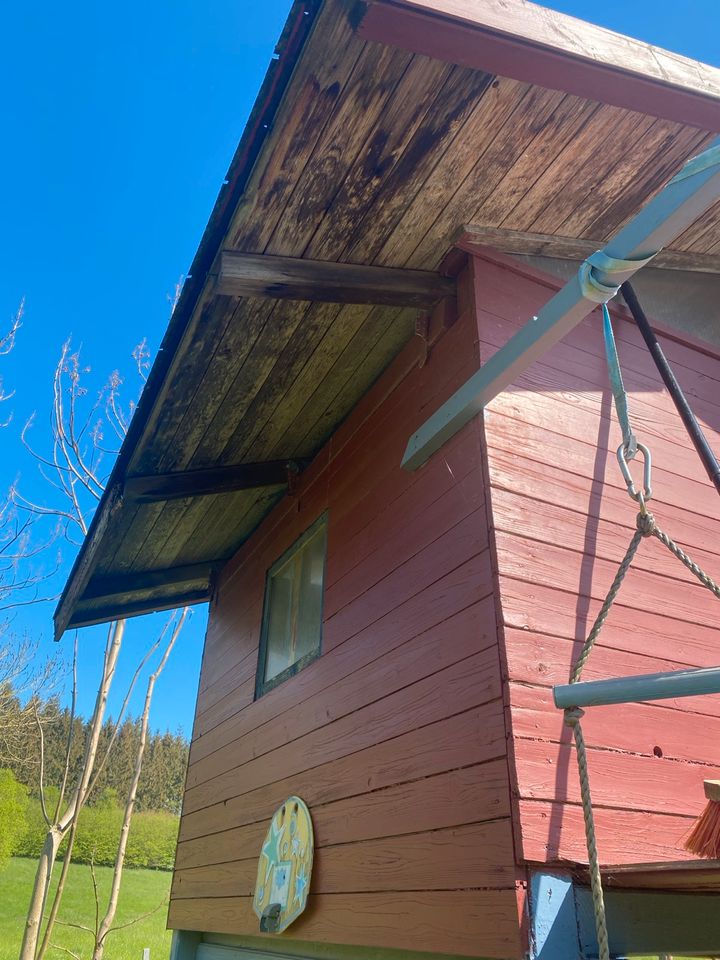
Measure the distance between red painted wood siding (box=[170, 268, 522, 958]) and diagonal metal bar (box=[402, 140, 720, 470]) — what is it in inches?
6.9

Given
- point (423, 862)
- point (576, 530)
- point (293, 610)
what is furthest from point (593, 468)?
point (293, 610)

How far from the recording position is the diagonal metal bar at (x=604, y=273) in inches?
52.7

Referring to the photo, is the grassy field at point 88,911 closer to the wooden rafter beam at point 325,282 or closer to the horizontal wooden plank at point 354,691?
the horizontal wooden plank at point 354,691

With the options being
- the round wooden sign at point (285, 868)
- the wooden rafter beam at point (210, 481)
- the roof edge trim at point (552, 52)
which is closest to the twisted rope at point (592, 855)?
the round wooden sign at point (285, 868)

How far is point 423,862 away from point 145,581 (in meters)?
3.47

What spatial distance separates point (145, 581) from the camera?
4785mm

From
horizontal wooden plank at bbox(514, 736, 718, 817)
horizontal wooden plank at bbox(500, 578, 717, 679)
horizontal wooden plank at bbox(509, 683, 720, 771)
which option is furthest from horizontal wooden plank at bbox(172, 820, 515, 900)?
horizontal wooden plank at bbox(500, 578, 717, 679)

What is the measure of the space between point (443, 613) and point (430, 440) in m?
0.60

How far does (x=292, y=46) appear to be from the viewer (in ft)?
5.33

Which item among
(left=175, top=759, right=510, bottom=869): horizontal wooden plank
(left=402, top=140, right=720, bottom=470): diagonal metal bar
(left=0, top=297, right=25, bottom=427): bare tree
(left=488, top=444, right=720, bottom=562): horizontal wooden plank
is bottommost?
(left=175, top=759, right=510, bottom=869): horizontal wooden plank

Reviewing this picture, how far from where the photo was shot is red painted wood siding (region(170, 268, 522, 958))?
5.44 ft

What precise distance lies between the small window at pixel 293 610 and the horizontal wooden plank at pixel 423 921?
1.03m

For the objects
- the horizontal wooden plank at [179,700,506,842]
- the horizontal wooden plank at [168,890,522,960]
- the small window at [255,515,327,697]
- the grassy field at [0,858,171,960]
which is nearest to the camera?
the horizontal wooden plank at [168,890,522,960]

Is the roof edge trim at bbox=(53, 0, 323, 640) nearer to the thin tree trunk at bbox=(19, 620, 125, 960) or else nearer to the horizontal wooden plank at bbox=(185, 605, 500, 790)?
the horizontal wooden plank at bbox=(185, 605, 500, 790)
